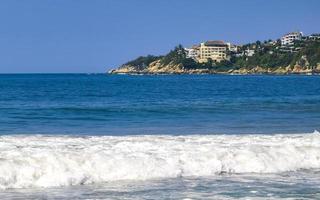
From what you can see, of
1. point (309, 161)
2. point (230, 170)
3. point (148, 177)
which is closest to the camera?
point (148, 177)

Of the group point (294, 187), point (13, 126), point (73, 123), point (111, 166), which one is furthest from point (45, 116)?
point (294, 187)

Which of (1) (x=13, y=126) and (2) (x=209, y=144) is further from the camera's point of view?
(1) (x=13, y=126)

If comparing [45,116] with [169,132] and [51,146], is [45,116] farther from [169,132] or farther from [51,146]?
[51,146]

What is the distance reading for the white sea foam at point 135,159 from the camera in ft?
43.0

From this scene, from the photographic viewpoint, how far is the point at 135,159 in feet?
47.2

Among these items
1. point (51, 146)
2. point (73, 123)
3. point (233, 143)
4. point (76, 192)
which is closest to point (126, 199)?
point (76, 192)

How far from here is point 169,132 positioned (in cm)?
2522

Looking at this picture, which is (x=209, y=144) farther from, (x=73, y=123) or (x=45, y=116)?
(x=45, y=116)

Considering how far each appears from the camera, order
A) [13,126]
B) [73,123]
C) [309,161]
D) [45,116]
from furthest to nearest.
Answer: [45,116] < [73,123] < [13,126] < [309,161]

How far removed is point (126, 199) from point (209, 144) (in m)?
6.37

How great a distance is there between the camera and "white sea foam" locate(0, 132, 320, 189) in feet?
43.0

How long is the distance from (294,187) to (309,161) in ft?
11.3

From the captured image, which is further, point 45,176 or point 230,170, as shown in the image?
point 230,170

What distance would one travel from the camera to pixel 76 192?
39.5 ft
